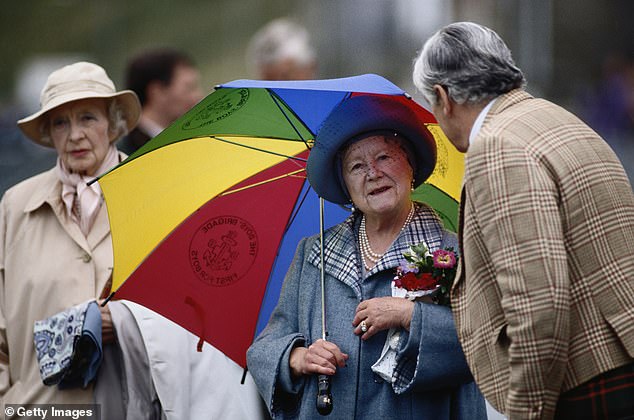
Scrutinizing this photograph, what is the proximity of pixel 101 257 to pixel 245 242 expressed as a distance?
2.90ft

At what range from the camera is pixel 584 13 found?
65.4 feet

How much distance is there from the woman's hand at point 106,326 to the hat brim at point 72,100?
98 centimetres

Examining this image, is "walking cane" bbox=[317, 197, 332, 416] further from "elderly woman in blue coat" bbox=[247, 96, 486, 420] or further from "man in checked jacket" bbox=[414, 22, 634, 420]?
"man in checked jacket" bbox=[414, 22, 634, 420]

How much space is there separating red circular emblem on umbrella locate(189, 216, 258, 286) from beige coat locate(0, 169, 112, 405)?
0.73 metres

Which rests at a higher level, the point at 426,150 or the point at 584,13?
the point at 426,150

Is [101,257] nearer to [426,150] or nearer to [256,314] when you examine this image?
[256,314]

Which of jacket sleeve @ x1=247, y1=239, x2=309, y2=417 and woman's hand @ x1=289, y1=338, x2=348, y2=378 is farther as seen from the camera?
jacket sleeve @ x1=247, y1=239, x2=309, y2=417

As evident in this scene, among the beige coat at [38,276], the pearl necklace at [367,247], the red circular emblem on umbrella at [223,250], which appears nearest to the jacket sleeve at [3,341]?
the beige coat at [38,276]

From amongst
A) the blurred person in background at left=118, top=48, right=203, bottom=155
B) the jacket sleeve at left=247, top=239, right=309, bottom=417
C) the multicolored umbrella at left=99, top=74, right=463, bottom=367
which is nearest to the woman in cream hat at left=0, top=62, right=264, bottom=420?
the multicolored umbrella at left=99, top=74, right=463, bottom=367

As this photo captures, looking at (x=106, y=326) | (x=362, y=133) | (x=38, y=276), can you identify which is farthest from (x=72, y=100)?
(x=362, y=133)

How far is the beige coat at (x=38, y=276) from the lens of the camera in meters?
4.91

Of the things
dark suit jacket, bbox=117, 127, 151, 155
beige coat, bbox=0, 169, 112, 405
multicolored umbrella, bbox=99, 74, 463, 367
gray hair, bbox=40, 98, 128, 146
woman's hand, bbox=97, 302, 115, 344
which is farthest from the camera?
dark suit jacket, bbox=117, 127, 151, 155

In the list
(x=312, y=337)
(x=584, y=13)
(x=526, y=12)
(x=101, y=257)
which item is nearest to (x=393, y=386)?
(x=312, y=337)

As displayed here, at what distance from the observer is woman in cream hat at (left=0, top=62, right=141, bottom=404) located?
4.91 m
